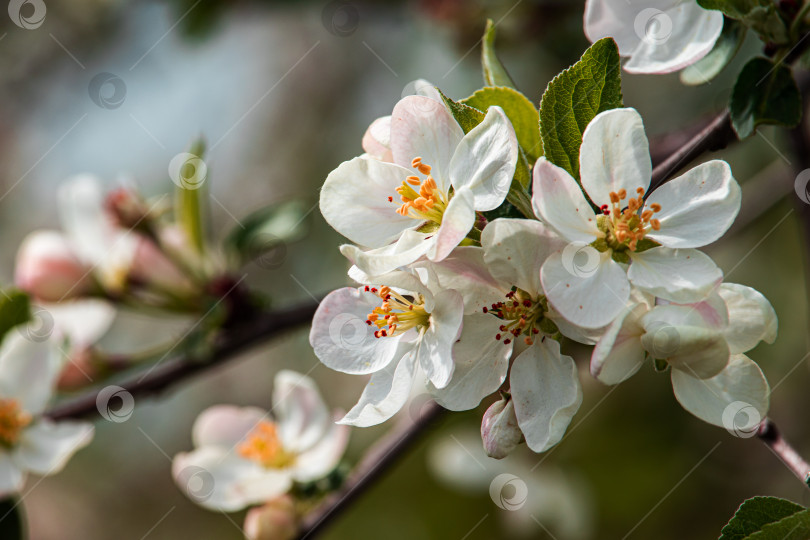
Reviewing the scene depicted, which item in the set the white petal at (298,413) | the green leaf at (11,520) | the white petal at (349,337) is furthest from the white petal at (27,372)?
the white petal at (349,337)

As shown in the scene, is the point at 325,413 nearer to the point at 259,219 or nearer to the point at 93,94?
the point at 259,219

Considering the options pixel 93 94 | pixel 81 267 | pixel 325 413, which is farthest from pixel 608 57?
pixel 93 94

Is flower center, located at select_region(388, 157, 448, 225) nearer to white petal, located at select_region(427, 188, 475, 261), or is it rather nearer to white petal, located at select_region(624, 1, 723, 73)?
white petal, located at select_region(427, 188, 475, 261)

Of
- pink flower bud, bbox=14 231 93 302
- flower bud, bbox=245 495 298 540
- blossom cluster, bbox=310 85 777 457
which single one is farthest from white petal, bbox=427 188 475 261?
pink flower bud, bbox=14 231 93 302

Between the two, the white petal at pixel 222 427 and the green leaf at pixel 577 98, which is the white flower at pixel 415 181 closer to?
the green leaf at pixel 577 98

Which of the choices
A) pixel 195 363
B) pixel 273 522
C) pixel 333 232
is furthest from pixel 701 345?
pixel 333 232
